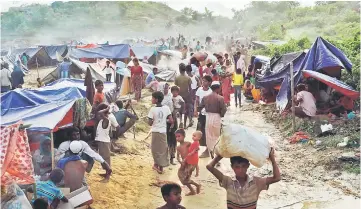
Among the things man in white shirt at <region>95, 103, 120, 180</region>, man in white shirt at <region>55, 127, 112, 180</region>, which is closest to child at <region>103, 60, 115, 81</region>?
man in white shirt at <region>95, 103, 120, 180</region>

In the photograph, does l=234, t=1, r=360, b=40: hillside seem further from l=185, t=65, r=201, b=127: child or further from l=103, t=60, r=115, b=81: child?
l=185, t=65, r=201, b=127: child

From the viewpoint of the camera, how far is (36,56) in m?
28.5

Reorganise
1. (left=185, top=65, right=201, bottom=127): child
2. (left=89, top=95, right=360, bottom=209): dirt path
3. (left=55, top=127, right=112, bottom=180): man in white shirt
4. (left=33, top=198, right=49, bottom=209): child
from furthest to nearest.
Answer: (left=185, top=65, right=201, bottom=127): child < (left=89, top=95, right=360, bottom=209): dirt path < (left=55, top=127, right=112, bottom=180): man in white shirt < (left=33, top=198, right=49, bottom=209): child

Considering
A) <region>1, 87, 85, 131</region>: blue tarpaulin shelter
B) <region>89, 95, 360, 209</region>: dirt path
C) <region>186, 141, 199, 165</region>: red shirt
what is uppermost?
<region>1, 87, 85, 131</region>: blue tarpaulin shelter

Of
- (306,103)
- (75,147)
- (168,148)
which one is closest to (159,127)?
(168,148)

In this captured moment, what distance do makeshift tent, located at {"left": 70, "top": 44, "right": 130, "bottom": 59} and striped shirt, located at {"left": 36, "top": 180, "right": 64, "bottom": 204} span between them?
17418 millimetres

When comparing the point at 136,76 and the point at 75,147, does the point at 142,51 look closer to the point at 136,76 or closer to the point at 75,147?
the point at 136,76

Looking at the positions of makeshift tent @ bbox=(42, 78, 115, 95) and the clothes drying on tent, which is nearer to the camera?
the clothes drying on tent

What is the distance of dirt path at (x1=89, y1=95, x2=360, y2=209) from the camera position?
23.1ft

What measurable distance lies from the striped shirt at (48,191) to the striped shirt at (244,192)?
79.8 inches

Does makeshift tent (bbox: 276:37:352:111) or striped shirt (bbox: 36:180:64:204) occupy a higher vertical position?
makeshift tent (bbox: 276:37:352:111)

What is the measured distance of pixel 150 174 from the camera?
8.44m

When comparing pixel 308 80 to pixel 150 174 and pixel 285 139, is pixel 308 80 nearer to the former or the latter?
pixel 285 139

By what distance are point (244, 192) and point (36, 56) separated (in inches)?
1040
